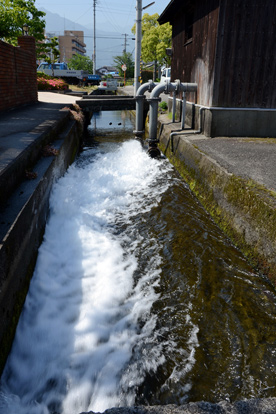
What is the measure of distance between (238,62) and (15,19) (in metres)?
20.4

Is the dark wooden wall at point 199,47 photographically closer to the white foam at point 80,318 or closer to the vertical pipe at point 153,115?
the vertical pipe at point 153,115

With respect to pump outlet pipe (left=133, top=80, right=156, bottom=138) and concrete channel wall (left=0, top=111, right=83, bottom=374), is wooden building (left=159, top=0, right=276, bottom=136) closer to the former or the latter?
pump outlet pipe (left=133, top=80, right=156, bottom=138)

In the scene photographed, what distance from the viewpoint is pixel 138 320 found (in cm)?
361

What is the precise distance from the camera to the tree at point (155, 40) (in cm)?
4359

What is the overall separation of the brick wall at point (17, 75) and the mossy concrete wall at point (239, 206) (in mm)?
6419

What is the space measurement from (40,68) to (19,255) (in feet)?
129

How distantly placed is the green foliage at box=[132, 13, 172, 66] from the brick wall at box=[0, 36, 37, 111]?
110 ft

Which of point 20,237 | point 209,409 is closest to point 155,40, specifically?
point 20,237

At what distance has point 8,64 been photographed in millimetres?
10508

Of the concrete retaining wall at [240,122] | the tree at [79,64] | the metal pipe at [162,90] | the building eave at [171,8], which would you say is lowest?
the concrete retaining wall at [240,122]

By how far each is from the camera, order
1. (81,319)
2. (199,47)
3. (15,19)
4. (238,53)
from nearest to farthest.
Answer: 1. (81,319)
2. (238,53)
3. (199,47)
4. (15,19)

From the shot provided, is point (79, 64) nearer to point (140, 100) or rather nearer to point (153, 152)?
point (140, 100)

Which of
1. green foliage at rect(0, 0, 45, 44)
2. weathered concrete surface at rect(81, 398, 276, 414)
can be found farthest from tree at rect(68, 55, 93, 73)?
weathered concrete surface at rect(81, 398, 276, 414)

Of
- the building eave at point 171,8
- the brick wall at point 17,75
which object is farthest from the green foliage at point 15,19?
the building eave at point 171,8
